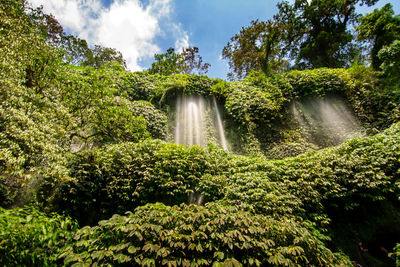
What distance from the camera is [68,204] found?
4.74 m

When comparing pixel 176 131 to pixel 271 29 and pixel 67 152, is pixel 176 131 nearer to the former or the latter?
pixel 67 152

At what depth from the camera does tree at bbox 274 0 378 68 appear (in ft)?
45.1

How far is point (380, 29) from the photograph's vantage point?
31.5 feet

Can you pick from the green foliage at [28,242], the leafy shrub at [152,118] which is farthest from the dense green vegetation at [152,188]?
the leafy shrub at [152,118]

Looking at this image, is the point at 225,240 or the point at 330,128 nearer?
the point at 225,240

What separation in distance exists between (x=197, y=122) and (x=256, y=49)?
889cm

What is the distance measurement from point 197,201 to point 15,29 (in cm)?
688

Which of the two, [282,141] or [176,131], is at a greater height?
[176,131]

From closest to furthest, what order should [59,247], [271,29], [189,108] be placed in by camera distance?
[59,247], [189,108], [271,29]

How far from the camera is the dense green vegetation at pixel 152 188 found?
2.49 meters

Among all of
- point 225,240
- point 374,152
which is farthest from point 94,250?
point 374,152

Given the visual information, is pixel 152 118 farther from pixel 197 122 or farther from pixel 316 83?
pixel 316 83

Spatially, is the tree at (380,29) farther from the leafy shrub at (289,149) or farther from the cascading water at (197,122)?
the cascading water at (197,122)

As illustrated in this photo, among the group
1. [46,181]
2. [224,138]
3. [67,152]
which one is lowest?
[46,181]
